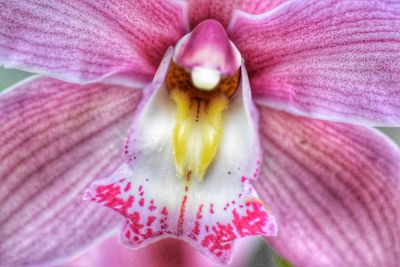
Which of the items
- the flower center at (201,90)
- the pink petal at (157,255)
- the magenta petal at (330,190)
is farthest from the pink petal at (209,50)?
the pink petal at (157,255)

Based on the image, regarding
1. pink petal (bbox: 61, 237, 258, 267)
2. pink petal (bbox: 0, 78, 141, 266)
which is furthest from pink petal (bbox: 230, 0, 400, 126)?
pink petal (bbox: 61, 237, 258, 267)

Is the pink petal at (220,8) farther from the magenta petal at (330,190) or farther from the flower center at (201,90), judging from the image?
the magenta petal at (330,190)

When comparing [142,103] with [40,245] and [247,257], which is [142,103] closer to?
[40,245]

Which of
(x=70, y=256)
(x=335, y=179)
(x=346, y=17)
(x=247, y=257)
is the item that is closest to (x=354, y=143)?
(x=335, y=179)

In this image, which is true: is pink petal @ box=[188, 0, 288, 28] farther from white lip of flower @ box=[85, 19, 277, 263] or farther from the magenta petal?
the magenta petal

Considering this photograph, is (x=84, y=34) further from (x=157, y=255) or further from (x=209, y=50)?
(x=157, y=255)
